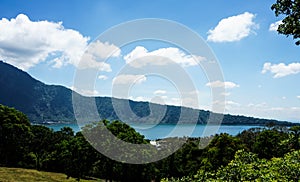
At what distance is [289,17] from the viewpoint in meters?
9.65

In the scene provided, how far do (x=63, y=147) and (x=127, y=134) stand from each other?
35.3 feet

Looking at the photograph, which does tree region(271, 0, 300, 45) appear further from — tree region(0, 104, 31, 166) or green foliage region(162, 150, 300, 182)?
tree region(0, 104, 31, 166)

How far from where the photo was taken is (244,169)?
9.40 metres

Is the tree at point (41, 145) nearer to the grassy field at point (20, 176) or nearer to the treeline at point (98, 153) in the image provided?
the treeline at point (98, 153)

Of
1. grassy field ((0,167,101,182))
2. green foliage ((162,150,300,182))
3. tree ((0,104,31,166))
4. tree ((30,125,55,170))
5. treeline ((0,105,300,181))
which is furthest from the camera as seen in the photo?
tree ((30,125,55,170))

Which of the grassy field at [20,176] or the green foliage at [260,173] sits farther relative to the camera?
the grassy field at [20,176]

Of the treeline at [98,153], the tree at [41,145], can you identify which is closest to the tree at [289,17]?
the treeline at [98,153]

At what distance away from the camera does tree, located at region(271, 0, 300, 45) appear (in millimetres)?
9406

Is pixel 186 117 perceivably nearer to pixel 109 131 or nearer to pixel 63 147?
pixel 109 131

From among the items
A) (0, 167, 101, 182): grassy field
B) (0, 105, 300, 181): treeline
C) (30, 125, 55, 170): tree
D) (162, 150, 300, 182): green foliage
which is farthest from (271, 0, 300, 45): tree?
(30, 125, 55, 170): tree

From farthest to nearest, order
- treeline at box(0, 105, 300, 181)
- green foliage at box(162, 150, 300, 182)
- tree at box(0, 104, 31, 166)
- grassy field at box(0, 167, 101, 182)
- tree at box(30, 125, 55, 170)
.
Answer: tree at box(30, 125, 55, 170) → tree at box(0, 104, 31, 166) → treeline at box(0, 105, 300, 181) → grassy field at box(0, 167, 101, 182) → green foliage at box(162, 150, 300, 182)

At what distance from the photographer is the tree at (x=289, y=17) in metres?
9.41

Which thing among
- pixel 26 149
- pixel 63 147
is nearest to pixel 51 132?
pixel 26 149

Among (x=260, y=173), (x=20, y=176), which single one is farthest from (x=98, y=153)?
(x=260, y=173)
